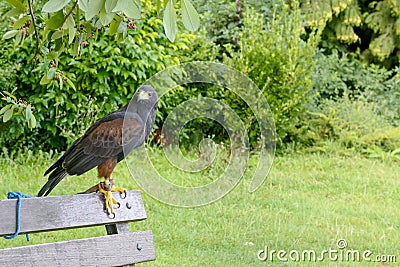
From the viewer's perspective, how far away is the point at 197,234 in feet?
16.2

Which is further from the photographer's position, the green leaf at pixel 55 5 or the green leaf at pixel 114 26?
the green leaf at pixel 114 26

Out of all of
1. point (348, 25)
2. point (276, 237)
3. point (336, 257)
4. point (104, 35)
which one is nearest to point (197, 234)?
point (276, 237)

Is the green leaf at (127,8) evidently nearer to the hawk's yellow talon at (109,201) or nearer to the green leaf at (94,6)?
the green leaf at (94,6)

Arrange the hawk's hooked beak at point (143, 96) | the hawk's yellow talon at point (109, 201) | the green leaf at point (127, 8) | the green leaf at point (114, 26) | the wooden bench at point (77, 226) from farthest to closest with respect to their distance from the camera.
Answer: the hawk's hooked beak at point (143, 96), the hawk's yellow talon at point (109, 201), the wooden bench at point (77, 226), the green leaf at point (114, 26), the green leaf at point (127, 8)

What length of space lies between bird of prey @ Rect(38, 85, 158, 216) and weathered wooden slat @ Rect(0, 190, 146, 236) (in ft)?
0.59

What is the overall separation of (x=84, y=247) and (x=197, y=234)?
104 inches

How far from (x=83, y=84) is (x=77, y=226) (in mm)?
4414

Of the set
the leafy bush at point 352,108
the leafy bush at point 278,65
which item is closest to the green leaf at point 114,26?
the leafy bush at point 278,65

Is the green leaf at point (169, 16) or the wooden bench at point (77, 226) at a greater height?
the green leaf at point (169, 16)

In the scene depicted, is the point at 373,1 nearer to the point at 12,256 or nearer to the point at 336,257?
the point at 336,257

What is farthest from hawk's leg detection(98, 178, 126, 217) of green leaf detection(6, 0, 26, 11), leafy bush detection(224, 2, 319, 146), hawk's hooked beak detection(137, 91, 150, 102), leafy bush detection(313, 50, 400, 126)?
leafy bush detection(313, 50, 400, 126)

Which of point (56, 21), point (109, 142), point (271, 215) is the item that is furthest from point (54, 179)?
point (271, 215)

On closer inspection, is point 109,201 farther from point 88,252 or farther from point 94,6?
point 94,6

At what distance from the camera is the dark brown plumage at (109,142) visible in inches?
109
